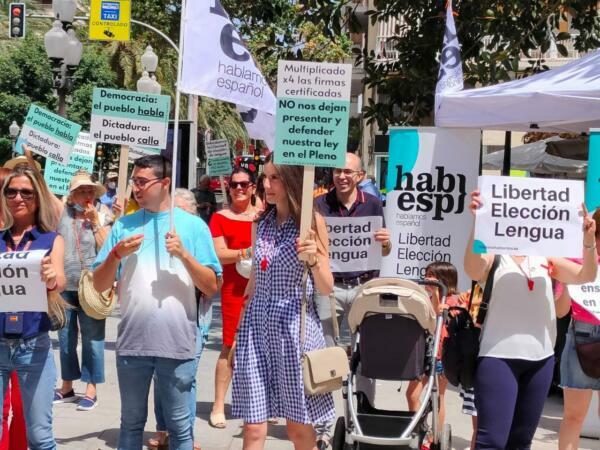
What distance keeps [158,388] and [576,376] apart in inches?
95.6

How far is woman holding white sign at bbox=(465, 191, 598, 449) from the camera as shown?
5.25 meters

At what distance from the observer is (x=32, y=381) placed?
5.25m

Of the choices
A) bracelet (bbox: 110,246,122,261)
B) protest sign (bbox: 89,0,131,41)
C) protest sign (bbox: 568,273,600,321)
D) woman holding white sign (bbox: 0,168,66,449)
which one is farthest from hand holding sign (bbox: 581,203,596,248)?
protest sign (bbox: 89,0,131,41)

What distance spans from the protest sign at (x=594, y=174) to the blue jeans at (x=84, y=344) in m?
3.74

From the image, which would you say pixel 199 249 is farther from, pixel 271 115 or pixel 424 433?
pixel 271 115

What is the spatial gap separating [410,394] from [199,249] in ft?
7.48

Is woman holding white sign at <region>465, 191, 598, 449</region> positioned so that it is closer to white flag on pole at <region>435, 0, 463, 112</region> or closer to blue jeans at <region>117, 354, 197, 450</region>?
blue jeans at <region>117, 354, 197, 450</region>

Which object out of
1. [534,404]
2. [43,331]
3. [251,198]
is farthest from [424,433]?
[251,198]

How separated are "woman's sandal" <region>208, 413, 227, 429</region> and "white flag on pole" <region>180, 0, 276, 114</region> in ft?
7.57

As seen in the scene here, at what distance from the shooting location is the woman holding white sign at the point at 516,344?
525 centimetres

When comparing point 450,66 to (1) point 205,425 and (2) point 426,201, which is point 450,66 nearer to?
(2) point 426,201

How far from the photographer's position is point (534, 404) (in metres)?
5.36

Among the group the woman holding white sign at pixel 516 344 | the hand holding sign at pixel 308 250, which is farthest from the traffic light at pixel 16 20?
the woman holding white sign at pixel 516 344

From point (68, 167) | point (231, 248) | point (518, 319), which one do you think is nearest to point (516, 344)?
point (518, 319)
